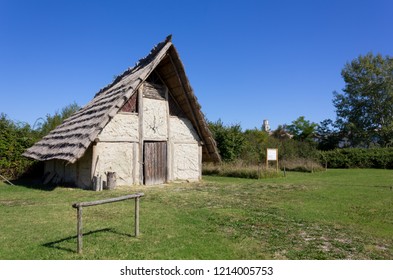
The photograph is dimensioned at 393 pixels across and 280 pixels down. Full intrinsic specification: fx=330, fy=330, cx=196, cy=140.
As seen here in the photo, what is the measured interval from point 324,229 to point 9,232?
6.18 meters

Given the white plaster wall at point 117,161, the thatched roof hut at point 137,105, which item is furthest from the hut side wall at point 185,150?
the white plaster wall at point 117,161

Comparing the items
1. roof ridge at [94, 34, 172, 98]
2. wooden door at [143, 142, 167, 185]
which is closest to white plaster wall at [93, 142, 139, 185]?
wooden door at [143, 142, 167, 185]

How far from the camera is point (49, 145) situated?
14.7 meters

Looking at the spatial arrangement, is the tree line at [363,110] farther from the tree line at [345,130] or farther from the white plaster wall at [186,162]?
the white plaster wall at [186,162]

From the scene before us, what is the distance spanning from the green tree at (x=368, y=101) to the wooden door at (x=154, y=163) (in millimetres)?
32570

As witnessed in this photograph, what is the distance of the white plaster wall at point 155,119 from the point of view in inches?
586

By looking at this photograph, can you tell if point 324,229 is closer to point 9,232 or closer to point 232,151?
point 9,232

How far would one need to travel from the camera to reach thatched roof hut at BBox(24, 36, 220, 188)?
41.0ft

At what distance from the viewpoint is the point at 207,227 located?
6.78 m

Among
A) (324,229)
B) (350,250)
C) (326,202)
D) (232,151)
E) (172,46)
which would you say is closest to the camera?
(350,250)

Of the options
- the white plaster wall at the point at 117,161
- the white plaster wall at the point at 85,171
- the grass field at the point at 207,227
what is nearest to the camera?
the grass field at the point at 207,227

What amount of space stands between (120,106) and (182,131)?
399 cm

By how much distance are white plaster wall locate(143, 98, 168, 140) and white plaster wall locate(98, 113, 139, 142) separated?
505 millimetres
